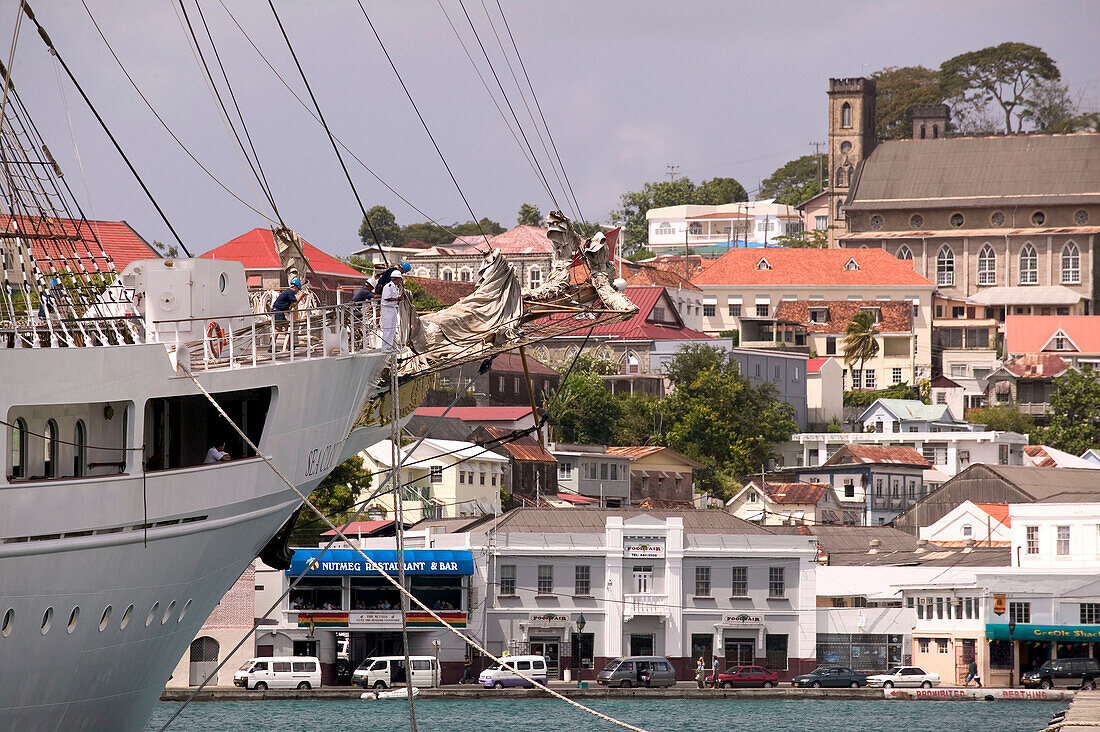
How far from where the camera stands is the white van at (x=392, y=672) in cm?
5859

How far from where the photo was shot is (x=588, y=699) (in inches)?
2265

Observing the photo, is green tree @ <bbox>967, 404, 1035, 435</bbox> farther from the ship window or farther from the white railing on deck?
the ship window

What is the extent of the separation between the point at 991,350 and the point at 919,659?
72909mm

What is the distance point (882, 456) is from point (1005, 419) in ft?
69.0

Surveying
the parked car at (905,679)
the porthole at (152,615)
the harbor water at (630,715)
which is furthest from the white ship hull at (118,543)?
the parked car at (905,679)

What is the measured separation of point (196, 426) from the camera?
23906mm

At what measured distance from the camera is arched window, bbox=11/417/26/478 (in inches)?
815

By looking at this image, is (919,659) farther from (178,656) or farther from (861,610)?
(178,656)

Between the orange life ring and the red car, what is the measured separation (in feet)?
125

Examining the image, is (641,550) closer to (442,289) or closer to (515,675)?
(515,675)

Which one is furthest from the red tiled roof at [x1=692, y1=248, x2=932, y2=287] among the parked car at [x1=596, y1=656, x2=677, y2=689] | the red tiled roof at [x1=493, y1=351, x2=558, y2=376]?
the parked car at [x1=596, y1=656, x2=677, y2=689]

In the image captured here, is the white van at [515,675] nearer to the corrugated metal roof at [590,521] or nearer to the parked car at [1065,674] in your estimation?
the corrugated metal roof at [590,521]

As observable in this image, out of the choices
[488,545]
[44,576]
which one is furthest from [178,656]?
[488,545]

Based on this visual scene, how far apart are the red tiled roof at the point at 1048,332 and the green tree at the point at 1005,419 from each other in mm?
11739
